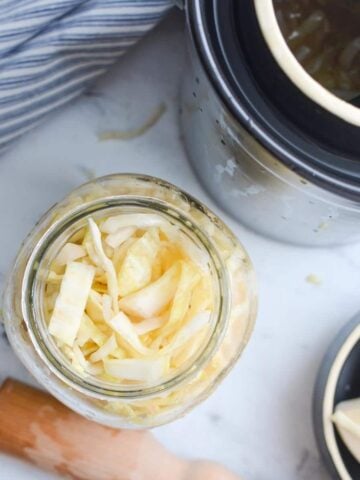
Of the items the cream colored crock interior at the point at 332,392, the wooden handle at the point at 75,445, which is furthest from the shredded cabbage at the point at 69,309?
the cream colored crock interior at the point at 332,392

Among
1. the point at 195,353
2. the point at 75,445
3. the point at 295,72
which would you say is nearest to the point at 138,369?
the point at 195,353

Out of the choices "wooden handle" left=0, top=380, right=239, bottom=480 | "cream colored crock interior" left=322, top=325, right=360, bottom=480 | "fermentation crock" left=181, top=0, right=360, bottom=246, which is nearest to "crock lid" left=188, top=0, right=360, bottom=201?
"fermentation crock" left=181, top=0, right=360, bottom=246

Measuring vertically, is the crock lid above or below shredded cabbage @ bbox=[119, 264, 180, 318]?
above

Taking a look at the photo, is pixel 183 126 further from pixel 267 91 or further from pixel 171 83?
pixel 267 91

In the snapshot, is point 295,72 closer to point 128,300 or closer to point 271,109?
point 271,109

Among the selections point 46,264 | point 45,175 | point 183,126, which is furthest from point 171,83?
point 46,264

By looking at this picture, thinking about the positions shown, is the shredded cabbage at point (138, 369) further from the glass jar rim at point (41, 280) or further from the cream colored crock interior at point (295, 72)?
the cream colored crock interior at point (295, 72)

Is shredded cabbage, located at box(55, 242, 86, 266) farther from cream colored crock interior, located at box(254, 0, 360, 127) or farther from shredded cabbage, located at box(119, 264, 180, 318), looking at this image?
cream colored crock interior, located at box(254, 0, 360, 127)
